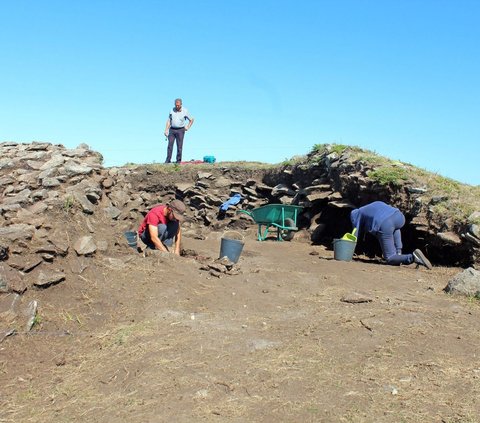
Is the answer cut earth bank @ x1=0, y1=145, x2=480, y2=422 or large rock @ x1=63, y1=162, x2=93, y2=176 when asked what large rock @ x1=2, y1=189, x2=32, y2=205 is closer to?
cut earth bank @ x1=0, y1=145, x2=480, y2=422

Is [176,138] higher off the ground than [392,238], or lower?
higher

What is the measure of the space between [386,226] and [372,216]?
324 mm

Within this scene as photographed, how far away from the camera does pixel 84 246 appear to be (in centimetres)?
658

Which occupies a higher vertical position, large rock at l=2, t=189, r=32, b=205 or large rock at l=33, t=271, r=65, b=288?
large rock at l=2, t=189, r=32, b=205

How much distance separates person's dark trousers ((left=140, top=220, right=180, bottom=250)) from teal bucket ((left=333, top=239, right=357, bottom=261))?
9.48ft

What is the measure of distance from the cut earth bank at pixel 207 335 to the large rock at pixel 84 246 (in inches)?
0.8

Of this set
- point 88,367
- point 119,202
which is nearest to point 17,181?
point 119,202

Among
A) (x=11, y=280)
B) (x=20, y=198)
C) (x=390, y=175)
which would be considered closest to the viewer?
(x=11, y=280)

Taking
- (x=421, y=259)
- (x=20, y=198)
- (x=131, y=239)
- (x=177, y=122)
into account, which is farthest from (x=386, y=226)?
(x=177, y=122)

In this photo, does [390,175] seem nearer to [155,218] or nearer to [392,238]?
[392,238]

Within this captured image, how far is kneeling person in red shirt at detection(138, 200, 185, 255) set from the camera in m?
7.79

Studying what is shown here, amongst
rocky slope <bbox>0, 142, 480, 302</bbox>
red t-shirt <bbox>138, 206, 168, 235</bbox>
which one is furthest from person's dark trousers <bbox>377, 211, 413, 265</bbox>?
red t-shirt <bbox>138, 206, 168, 235</bbox>

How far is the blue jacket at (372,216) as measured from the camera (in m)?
8.80

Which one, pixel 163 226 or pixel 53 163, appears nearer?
pixel 163 226
